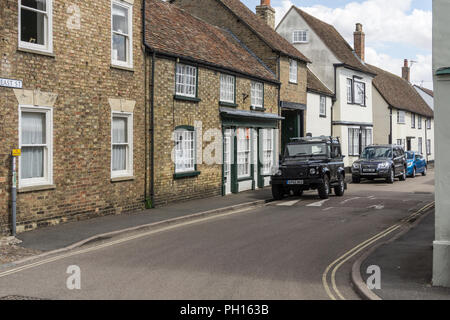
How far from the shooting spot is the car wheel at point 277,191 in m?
20.0

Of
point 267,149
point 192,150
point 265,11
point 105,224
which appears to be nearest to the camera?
point 105,224

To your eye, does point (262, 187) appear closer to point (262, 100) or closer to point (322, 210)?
point (262, 100)

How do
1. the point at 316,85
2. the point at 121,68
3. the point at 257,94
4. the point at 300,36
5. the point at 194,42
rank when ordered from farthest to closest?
the point at 300,36, the point at 316,85, the point at 257,94, the point at 194,42, the point at 121,68

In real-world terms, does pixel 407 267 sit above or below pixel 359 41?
below

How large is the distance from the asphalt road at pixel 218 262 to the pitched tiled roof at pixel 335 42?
23521 mm

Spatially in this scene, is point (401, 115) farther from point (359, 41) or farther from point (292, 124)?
point (292, 124)

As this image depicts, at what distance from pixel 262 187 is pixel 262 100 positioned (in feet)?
13.5

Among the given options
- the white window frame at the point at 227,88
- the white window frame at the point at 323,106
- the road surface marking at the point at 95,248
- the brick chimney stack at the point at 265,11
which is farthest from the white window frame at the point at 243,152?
the white window frame at the point at 323,106

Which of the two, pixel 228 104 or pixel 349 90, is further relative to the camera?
pixel 349 90

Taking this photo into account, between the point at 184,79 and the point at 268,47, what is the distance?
30.7 ft

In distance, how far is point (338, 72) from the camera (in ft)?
119

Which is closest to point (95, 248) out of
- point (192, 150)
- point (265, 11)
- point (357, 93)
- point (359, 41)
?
point (192, 150)

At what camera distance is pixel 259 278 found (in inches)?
314
